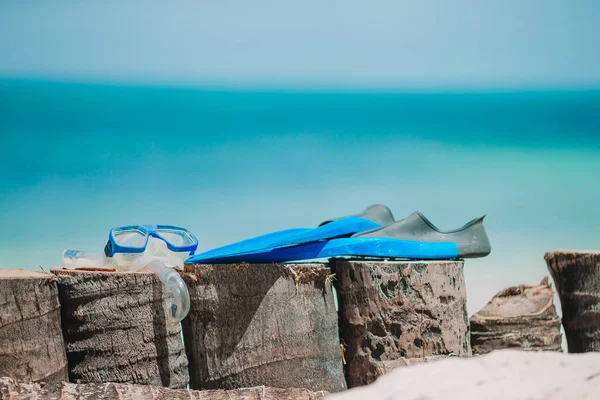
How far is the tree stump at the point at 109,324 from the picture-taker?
81.7 inches

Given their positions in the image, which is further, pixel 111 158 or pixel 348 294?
pixel 111 158

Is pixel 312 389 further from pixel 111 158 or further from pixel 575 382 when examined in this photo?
pixel 111 158

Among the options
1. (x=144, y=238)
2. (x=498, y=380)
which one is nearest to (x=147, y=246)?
(x=144, y=238)

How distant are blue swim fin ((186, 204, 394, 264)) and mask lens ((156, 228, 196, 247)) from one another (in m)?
0.06

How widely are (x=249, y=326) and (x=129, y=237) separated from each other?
46 cm

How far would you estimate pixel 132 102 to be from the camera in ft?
13.9

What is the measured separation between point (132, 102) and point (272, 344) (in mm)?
2320

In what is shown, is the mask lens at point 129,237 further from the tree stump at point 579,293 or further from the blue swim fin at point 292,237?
the tree stump at point 579,293

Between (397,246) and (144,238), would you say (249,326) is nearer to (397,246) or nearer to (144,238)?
(144,238)

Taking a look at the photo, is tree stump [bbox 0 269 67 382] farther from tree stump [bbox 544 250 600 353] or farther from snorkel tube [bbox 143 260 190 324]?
tree stump [bbox 544 250 600 353]

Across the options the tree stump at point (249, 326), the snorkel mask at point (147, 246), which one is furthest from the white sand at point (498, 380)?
the snorkel mask at point (147, 246)

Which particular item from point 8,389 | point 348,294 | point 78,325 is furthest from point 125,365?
point 348,294

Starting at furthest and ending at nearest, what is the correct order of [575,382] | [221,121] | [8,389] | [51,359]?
[221,121], [51,359], [8,389], [575,382]

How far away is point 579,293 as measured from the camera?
9.56 ft
